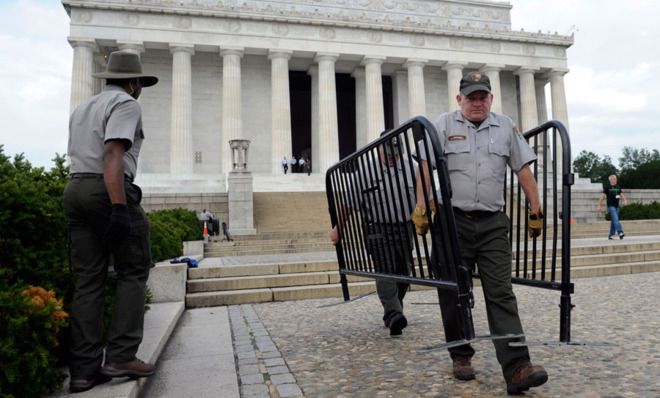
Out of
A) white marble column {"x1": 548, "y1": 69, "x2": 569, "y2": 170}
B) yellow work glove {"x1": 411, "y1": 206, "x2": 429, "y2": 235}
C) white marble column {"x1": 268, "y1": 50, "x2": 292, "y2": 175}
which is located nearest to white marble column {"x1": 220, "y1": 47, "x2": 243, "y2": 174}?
white marble column {"x1": 268, "y1": 50, "x2": 292, "y2": 175}

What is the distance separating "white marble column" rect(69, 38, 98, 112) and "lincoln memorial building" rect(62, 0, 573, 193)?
7 centimetres

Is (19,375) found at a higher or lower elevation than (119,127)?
lower

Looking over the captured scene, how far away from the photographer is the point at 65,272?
3.99 m

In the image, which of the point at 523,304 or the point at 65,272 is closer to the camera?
the point at 65,272

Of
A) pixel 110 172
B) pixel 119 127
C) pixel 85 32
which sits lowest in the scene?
pixel 110 172

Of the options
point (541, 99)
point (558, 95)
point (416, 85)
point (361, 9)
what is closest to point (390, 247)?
point (416, 85)

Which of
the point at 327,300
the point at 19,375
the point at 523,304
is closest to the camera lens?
the point at 19,375

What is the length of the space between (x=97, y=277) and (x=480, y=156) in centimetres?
300

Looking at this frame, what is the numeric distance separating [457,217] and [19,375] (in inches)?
121

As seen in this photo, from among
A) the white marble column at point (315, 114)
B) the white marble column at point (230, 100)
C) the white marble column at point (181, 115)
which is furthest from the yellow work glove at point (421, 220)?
the white marble column at point (315, 114)

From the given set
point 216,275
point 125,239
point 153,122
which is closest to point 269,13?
point 153,122

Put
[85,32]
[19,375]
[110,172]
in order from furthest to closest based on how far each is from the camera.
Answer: [85,32] → [110,172] → [19,375]

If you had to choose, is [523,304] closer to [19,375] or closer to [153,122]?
[19,375]

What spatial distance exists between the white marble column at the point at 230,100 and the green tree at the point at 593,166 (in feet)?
265
